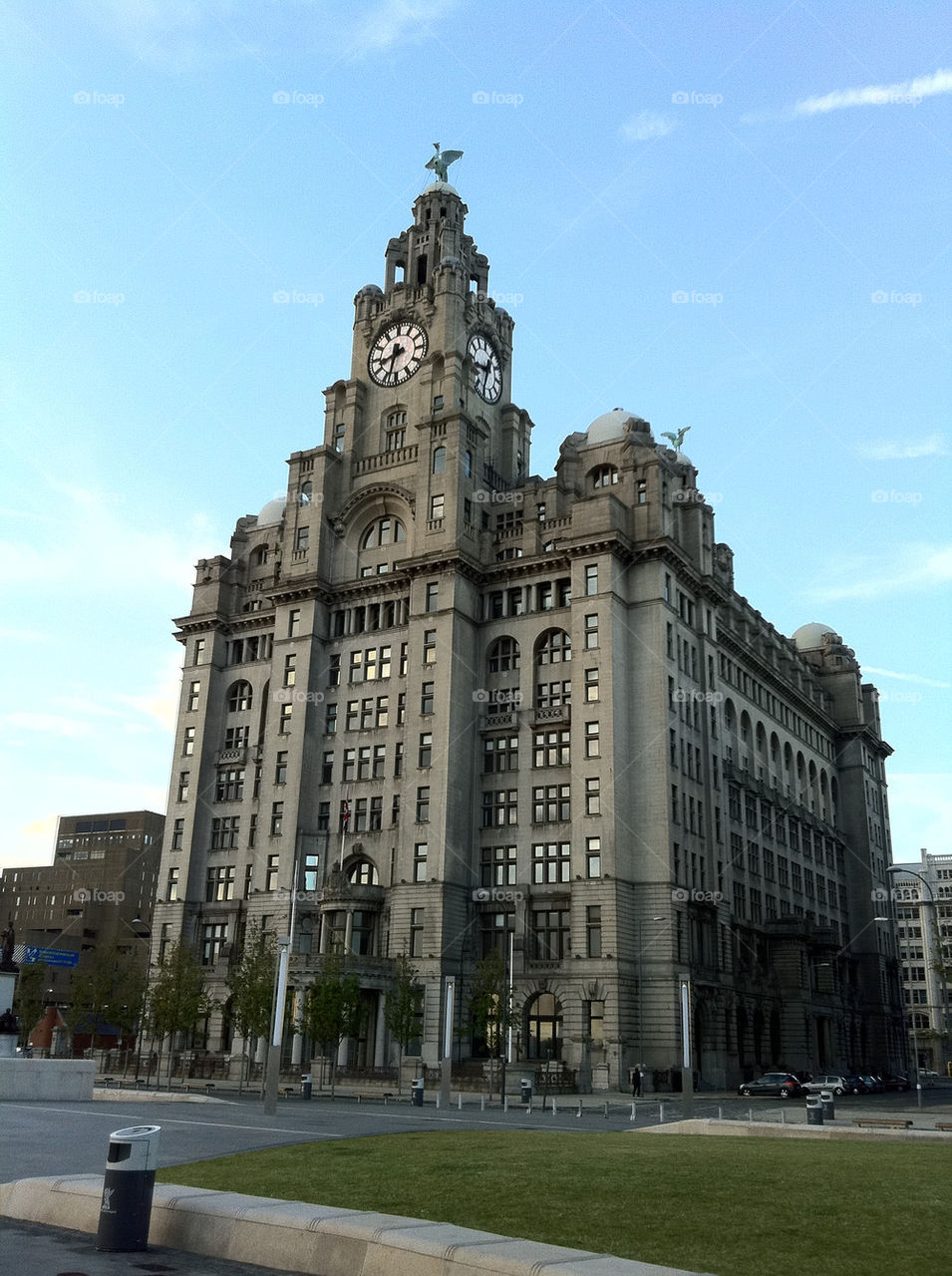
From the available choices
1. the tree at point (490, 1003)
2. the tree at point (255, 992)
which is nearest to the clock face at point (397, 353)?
the tree at point (255, 992)

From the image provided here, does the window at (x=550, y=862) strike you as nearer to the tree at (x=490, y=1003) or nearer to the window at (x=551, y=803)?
the window at (x=551, y=803)

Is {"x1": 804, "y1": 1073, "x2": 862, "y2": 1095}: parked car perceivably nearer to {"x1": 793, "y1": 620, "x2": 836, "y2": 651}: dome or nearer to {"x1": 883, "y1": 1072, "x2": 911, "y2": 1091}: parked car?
{"x1": 883, "y1": 1072, "x2": 911, "y2": 1091}: parked car

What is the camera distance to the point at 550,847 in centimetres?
7925

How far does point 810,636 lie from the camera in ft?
446

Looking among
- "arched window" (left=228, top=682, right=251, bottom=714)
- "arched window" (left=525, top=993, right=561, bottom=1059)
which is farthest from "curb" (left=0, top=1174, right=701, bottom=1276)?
"arched window" (left=228, top=682, right=251, bottom=714)

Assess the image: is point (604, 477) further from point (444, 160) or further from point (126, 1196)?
point (126, 1196)

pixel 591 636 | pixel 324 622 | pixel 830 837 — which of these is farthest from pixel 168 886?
pixel 830 837

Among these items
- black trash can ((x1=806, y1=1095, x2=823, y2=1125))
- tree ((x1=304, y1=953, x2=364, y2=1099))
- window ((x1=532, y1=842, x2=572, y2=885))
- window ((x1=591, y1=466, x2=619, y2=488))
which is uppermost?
window ((x1=591, y1=466, x2=619, y2=488))

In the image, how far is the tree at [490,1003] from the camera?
223 feet

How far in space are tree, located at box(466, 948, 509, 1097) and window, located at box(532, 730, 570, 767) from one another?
15.1m

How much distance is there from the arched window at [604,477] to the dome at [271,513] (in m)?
30.2

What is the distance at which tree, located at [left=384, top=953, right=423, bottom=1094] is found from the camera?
6988 centimetres

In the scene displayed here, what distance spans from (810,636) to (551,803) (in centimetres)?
6645

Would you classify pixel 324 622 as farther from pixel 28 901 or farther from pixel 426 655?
pixel 28 901
